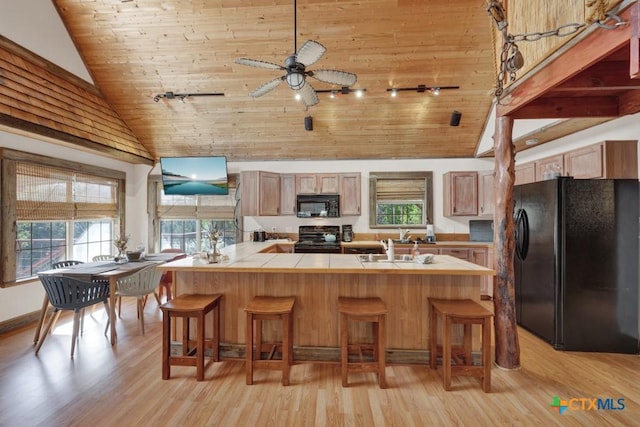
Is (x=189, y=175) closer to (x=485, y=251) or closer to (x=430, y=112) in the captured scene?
(x=430, y=112)

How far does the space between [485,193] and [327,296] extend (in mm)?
3998

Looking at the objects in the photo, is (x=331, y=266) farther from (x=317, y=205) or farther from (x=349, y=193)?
(x=349, y=193)

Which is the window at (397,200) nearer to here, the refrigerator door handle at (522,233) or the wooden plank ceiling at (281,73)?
the wooden plank ceiling at (281,73)

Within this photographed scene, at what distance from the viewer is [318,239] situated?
19.5 ft

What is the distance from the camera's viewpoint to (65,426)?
2.06m

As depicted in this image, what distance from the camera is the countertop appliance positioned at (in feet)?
17.9

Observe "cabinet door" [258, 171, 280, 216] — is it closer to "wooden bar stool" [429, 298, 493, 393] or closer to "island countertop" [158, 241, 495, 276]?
"island countertop" [158, 241, 495, 276]

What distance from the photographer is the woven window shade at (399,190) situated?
19.9ft

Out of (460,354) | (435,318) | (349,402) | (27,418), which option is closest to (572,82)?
(435,318)

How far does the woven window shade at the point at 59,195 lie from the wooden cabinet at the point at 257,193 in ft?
8.36

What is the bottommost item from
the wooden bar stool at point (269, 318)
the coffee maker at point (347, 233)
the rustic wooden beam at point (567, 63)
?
the wooden bar stool at point (269, 318)

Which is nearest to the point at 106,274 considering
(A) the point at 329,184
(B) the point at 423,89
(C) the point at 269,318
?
(C) the point at 269,318

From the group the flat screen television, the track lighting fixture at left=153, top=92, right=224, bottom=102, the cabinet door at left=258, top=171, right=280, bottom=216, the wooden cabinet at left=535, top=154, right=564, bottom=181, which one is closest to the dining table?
the cabinet door at left=258, top=171, right=280, bottom=216

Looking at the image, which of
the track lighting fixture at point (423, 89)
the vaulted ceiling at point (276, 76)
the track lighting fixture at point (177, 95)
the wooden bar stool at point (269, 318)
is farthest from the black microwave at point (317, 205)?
the wooden bar stool at point (269, 318)
